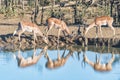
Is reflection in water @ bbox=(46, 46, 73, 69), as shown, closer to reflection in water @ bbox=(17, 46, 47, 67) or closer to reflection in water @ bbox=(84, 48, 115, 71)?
reflection in water @ bbox=(17, 46, 47, 67)

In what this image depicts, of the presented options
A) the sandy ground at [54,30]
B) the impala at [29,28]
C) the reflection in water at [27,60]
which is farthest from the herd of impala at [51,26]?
the reflection in water at [27,60]

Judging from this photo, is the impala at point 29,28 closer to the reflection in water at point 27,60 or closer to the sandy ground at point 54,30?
the sandy ground at point 54,30

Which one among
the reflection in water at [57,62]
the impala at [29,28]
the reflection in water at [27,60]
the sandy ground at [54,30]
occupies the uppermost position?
the impala at [29,28]

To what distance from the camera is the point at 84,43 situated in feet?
76.6

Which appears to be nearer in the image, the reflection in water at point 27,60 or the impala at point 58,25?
the reflection in water at point 27,60

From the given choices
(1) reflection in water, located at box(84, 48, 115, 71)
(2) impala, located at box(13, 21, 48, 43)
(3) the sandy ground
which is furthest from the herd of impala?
(1) reflection in water, located at box(84, 48, 115, 71)

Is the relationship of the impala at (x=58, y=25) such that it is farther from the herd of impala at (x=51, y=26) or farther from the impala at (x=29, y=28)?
the impala at (x=29, y=28)

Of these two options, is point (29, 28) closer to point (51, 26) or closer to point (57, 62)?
point (51, 26)

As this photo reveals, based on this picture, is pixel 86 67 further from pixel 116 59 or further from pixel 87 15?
pixel 87 15

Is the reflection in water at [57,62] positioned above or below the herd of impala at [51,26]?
below

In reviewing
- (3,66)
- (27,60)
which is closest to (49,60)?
(27,60)

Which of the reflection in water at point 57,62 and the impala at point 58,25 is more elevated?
the impala at point 58,25

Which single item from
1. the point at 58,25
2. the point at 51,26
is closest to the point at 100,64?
the point at 58,25

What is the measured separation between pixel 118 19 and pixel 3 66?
12.0 m
